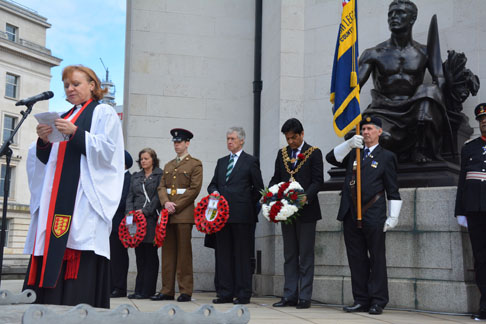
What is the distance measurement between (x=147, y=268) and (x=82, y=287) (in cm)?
436

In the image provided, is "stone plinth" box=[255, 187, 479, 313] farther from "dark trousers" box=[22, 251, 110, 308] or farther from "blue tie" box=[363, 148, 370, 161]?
"dark trousers" box=[22, 251, 110, 308]

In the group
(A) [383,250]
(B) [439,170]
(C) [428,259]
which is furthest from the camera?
(B) [439,170]

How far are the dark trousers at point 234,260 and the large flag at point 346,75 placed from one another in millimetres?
1672

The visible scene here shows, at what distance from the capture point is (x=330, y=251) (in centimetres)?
756

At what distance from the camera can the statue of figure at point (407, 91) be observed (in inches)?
303

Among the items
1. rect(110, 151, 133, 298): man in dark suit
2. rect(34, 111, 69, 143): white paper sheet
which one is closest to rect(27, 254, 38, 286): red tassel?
rect(34, 111, 69, 143): white paper sheet

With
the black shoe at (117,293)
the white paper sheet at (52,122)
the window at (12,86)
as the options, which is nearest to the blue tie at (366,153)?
the white paper sheet at (52,122)

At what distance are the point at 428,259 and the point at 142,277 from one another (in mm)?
3661

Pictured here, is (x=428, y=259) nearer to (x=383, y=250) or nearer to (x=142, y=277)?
(x=383, y=250)

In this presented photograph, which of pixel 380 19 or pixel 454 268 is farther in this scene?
pixel 380 19

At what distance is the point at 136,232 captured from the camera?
8.06 metres

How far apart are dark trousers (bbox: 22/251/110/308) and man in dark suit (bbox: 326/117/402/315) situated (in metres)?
3.12

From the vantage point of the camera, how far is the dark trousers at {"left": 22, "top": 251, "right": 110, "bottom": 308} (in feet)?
12.8

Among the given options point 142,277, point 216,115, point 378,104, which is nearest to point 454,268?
point 378,104
